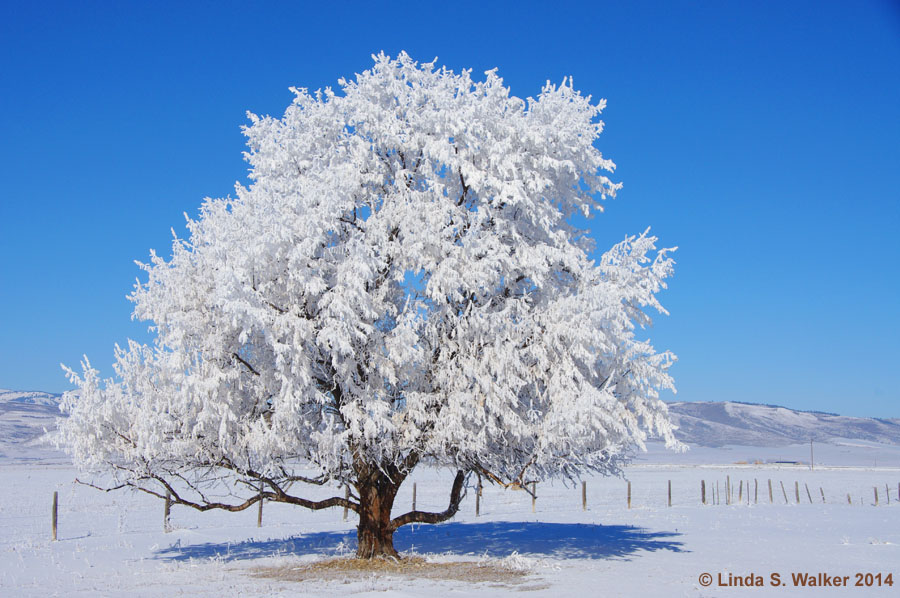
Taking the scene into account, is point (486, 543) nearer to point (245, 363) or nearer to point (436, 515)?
point (436, 515)

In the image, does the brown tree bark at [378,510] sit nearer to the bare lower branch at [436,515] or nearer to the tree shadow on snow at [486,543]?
the bare lower branch at [436,515]

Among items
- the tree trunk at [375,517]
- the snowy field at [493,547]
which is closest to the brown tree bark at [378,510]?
the tree trunk at [375,517]

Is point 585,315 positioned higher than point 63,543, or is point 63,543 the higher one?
point 585,315

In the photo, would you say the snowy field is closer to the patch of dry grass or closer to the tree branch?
the patch of dry grass

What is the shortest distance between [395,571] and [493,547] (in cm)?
534

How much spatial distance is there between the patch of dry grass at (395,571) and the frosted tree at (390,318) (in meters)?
0.66

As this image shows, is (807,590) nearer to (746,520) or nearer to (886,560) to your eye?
(886,560)

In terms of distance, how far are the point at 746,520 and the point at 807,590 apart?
14956 millimetres

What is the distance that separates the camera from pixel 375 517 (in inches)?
648

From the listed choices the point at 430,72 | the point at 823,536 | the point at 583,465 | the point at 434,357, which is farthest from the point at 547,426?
the point at 823,536

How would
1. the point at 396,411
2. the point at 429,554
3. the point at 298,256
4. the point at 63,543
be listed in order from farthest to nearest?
the point at 63,543 → the point at 429,554 → the point at 396,411 → the point at 298,256

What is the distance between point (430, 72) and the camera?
54.6 ft

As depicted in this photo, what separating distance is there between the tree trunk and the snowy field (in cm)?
164

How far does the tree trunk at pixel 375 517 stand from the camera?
16391 mm
